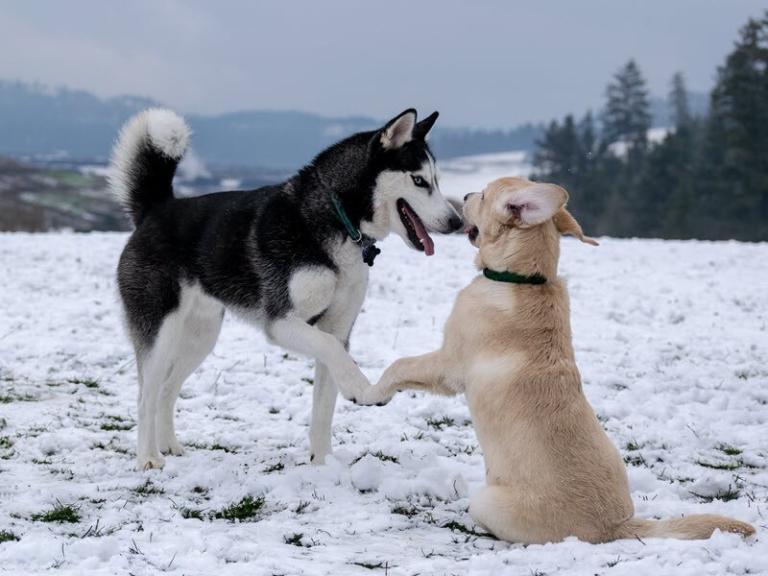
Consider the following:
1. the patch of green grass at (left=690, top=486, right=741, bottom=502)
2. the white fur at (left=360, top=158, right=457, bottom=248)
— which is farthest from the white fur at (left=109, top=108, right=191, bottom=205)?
the patch of green grass at (left=690, top=486, right=741, bottom=502)

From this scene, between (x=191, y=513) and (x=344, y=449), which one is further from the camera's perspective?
(x=344, y=449)

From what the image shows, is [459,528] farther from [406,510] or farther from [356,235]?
[356,235]

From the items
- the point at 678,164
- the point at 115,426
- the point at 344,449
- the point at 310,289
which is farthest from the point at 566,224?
the point at 678,164

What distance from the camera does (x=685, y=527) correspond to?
3.89 m

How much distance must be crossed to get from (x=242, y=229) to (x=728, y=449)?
3957 mm

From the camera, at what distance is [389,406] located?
7.21 m

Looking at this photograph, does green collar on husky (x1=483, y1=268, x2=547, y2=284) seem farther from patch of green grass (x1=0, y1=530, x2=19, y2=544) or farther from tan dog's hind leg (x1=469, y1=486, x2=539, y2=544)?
patch of green grass (x1=0, y1=530, x2=19, y2=544)

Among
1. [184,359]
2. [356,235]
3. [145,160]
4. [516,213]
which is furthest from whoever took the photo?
[184,359]

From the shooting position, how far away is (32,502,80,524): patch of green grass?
4.45 meters

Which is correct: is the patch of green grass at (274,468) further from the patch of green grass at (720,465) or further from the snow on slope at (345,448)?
the patch of green grass at (720,465)

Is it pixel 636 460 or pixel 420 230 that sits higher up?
pixel 420 230

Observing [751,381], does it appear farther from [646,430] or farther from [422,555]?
[422,555]

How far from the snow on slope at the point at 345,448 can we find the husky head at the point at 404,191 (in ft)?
5.03

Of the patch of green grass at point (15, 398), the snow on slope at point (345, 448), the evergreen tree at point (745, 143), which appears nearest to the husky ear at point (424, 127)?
the snow on slope at point (345, 448)
